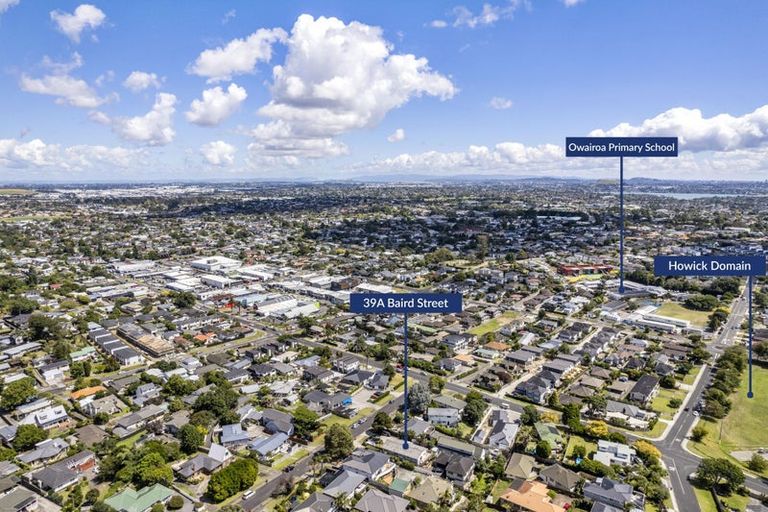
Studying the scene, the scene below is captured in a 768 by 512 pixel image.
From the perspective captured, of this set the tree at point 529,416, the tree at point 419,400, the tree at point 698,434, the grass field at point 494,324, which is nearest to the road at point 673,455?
the tree at point 698,434

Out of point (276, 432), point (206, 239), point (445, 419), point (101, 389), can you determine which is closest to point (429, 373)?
point (445, 419)

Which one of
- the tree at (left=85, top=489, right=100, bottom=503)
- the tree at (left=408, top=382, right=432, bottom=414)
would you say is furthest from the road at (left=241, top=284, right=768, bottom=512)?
the tree at (left=85, top=489, right=100, bottom=503)

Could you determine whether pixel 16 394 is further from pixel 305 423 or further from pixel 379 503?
pixel 379 503

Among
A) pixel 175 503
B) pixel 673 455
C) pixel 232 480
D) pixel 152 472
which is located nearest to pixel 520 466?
pixel 673 455

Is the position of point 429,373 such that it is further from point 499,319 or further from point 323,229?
point 323,229

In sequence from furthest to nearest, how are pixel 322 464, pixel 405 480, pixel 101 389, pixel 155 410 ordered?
pixel 101 389
pixel 155 410
pixel 322 464
pixel 405 480

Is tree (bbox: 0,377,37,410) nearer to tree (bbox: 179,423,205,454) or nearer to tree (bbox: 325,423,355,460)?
tree (bbox: 179,423,205,454)

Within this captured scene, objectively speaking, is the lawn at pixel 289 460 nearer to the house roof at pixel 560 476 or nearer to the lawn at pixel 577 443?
the house roof at pixel 560 476
